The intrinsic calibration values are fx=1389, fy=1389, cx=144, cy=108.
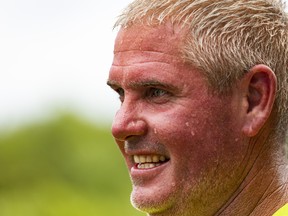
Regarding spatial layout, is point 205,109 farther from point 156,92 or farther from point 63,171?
point 63,171

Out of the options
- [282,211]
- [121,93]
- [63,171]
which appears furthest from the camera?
[63,171]

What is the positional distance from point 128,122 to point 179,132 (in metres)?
0.27

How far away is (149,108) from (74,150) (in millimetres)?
30938

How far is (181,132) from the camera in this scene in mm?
7168

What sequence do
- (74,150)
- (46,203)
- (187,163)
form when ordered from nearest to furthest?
(187,163)
(46,203)
(74,150)

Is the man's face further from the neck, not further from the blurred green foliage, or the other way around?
the blurred green foliage

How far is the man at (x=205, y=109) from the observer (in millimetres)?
7180

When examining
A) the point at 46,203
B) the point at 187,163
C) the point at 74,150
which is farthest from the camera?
the point at 74,150

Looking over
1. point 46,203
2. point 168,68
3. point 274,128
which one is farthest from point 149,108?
point 46,203

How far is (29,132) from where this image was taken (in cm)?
3981

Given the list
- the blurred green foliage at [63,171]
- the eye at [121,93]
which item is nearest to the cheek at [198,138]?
the eye at [121,93]

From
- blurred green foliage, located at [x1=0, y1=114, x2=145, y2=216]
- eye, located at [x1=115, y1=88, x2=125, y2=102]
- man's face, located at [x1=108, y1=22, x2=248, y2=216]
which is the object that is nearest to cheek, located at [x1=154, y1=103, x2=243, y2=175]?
man's face, located at [x1=108, y1=22, x2=248, y2=216]

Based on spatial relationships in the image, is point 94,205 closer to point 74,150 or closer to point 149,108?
point 74,150

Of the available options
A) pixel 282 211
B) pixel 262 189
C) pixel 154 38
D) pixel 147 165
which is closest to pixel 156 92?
pixel 154 38
